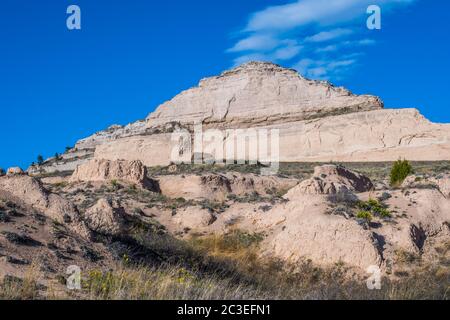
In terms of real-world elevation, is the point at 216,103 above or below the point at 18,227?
above

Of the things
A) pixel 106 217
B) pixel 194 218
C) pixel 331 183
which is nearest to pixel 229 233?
pixel 194 218

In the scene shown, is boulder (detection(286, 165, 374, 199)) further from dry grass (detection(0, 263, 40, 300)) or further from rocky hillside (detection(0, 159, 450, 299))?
dry grass (detection(0, 263, 40, 300))

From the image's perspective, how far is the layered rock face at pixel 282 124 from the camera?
50.9m

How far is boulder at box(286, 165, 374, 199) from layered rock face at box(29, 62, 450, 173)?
24.5 m

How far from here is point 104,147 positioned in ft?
193

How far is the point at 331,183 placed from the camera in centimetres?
2348

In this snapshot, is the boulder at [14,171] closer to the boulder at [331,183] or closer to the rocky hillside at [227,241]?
the rocky hillside at [227,241]

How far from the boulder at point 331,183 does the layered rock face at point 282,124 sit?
24.5 m

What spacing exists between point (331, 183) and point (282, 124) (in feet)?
119

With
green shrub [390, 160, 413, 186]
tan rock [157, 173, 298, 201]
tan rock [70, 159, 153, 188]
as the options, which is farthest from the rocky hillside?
green shrub [390, 160, 413, 186]
